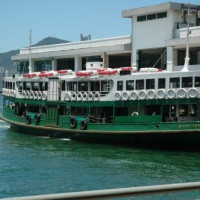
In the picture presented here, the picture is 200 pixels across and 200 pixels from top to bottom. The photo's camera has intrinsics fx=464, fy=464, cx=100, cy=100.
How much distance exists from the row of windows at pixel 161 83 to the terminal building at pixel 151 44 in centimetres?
501

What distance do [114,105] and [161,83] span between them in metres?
3.43

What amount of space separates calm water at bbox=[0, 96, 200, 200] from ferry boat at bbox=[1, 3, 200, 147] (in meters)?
0.96

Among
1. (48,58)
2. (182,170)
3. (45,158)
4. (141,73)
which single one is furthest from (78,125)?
(48,58)

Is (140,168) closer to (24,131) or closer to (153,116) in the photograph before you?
(153,116)

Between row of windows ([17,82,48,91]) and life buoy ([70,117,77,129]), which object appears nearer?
life buoy ([70,117,77,129])

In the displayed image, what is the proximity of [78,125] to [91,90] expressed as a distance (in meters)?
2.26

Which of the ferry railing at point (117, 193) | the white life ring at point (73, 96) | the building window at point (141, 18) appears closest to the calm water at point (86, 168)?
the white life ring at point (73, 96)

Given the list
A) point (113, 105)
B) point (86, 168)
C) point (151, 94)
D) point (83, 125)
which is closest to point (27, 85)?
point (83, 125)

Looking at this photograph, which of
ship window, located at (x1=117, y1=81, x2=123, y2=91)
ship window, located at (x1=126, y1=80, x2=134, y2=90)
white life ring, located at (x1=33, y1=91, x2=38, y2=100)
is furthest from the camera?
white life ring, located at (x1=33, y1=91, x2=38, y2=100)

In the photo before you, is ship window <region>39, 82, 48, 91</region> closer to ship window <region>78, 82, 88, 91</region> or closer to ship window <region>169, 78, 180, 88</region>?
ship window <region>78, 82, 88, 91</region>

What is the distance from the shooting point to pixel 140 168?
17766 millimetres

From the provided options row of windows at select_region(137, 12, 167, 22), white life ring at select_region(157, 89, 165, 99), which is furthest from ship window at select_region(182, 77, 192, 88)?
row of windows at select_region(137, 12, 167, 22)

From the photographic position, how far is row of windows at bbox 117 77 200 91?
22.6 m

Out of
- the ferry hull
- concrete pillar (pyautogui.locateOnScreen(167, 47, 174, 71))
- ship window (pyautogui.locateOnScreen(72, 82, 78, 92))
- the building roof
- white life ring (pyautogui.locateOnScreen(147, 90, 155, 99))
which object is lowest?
the ferry hull
